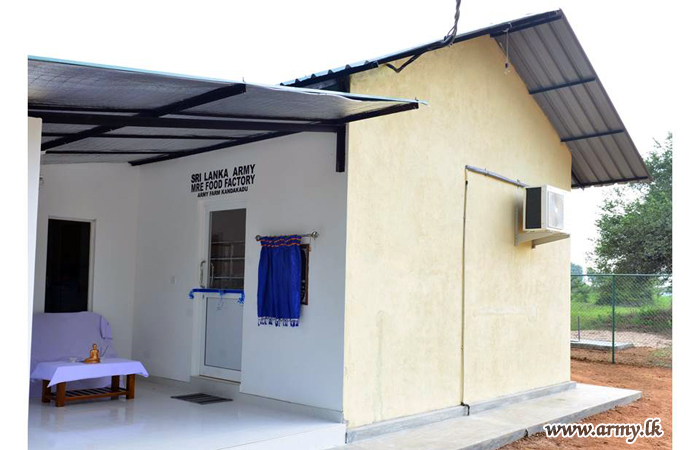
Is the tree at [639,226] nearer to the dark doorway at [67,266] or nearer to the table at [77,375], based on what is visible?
the dark doorway at [67,266]

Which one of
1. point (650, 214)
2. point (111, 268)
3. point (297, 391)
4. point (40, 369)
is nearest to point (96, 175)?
point (111, 268)

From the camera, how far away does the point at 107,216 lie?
9.31m

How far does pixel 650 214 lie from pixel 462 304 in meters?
21.6

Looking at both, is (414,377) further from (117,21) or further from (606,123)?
(117,21)

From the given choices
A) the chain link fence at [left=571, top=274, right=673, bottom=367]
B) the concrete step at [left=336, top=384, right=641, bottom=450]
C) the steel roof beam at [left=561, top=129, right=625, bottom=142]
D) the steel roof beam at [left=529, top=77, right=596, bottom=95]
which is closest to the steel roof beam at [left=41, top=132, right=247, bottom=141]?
the concrete step at [left=336, top=384, right=641, bottom=450]

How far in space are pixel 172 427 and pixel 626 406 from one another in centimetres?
651

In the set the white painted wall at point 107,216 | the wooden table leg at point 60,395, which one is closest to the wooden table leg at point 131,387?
the wooden table leg at point 60,395

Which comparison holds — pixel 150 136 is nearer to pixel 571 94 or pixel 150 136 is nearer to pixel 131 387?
pixel 131 387

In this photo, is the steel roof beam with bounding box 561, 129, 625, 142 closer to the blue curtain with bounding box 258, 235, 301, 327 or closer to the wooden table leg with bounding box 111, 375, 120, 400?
the blue curtain with bounding box 258, 235, 301, 327

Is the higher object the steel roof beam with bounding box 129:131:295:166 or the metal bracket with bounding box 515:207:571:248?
the steel roof beam with bounding box 129:131:295:166

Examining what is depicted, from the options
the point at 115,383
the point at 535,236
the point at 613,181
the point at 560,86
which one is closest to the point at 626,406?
the point at 535,236

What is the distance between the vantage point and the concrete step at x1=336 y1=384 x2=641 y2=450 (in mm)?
6566

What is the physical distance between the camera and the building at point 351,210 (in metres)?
6.49

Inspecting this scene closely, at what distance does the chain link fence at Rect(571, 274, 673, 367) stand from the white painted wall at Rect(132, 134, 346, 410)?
9.80m
